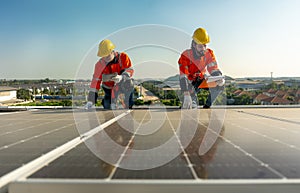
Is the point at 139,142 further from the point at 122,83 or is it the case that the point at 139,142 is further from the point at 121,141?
the point at 122,83

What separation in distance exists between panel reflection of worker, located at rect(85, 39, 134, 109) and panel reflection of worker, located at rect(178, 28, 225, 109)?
1.89 meters

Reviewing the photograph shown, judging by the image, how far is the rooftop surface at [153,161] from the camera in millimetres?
2127

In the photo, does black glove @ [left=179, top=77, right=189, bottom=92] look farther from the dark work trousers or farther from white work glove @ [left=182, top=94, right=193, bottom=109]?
the dark work trousers

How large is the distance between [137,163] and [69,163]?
2.69ft

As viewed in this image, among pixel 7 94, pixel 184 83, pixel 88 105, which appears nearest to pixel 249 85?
pixel 184 83

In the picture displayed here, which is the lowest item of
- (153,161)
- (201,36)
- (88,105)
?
(153,161)

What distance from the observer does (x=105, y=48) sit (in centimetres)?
775

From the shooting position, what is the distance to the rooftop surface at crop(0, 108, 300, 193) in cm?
213

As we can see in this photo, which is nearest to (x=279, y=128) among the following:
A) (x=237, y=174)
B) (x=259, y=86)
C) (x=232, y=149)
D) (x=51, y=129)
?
(x=232, y=149)

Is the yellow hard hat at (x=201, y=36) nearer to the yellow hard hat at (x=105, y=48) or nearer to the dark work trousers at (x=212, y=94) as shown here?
the dark work trousers at (x=212, y=94)

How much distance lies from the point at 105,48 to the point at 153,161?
18.8 feet

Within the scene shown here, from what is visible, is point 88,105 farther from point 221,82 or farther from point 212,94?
point 221,82

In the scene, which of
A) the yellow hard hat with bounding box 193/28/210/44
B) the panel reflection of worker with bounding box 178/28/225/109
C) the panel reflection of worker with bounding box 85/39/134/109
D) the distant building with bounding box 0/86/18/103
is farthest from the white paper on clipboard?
the distant building with bounding box 0/86/18/103

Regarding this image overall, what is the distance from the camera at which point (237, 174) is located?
92.3 inches
